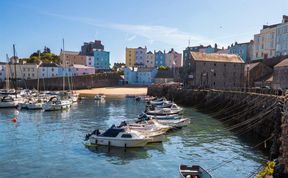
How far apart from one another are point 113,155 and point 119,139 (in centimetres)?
209

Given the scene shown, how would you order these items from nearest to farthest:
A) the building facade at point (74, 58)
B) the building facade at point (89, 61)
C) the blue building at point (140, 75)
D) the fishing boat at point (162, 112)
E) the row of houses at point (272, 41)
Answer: the fishing boat at point (162, 112)
the row of houses at point (272, 41)
the blue building at point (140, 75)
the building facade at point (74, 58)
the building facade at point (89, 61)

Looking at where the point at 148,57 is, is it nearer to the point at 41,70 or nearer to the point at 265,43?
the point at 41,70

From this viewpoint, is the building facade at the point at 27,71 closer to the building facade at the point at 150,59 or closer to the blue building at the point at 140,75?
the blue building at the point at 140,75

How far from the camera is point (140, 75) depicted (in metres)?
143

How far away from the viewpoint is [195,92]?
2899 inches

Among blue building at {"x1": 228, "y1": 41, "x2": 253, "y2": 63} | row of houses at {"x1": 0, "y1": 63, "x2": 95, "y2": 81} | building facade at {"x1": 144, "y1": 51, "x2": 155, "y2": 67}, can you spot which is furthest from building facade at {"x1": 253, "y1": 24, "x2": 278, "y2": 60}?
building facade at {"x1": 144, "y1": 51, "x2": 155, "y2": 67}

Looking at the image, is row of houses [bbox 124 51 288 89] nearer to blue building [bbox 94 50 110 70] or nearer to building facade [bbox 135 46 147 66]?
blue building [bbox 94 50 110 70]

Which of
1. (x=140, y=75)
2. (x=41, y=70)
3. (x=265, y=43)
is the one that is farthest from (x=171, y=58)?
(x=265, y=43)

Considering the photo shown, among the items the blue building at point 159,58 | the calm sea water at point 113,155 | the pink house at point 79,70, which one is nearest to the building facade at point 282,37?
the calm sea water at point 113,155

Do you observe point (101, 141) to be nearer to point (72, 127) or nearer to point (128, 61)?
point (72, 127)

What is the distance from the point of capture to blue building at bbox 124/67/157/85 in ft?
463

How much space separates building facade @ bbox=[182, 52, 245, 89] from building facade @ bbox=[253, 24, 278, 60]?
11701 mm

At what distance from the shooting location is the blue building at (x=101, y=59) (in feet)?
552

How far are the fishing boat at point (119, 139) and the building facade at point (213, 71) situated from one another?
172ft
